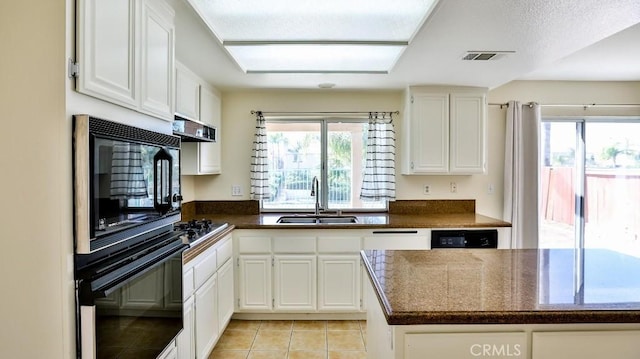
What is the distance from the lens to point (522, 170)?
375cm

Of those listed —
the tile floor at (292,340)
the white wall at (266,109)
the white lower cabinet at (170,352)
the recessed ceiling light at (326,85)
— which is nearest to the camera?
the white lower cabinet at (170,352)

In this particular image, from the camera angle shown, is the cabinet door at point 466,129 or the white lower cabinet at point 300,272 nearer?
the white lower cabinet at point 300,272

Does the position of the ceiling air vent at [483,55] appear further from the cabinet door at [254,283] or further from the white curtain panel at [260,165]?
the cabinet door at [254,283]

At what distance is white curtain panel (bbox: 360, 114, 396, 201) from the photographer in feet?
12.2

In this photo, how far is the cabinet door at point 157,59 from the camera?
1551 millimetres

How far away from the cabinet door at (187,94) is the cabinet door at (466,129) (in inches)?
96.7

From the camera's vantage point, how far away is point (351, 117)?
3820 millimetres

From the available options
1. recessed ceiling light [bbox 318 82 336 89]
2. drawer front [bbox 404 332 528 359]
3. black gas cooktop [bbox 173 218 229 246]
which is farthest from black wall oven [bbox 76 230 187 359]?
recessed ceiling light [bbox 318 82 336 89]

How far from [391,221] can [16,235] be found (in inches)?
107

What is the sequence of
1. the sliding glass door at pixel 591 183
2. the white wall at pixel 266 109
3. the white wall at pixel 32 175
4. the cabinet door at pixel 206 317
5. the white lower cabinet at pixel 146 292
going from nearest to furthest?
1. the white wall at pixel 32 175
2. the white lower cabinet at pixel 146 292
3. the cabinet door at pixel 206 317
4. the white wall at pixel 266 109
5. the sliding glass door at pixel 591 183

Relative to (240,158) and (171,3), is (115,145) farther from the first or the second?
(240,158)

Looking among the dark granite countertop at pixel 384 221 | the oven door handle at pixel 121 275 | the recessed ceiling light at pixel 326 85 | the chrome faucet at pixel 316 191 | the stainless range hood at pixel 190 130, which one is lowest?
the dark granite countertop at pixel 384 221

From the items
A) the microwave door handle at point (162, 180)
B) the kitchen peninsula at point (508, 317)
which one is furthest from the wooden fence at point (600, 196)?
the microwave door handle at point (162, 180)

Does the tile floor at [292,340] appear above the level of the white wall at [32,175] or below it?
below
